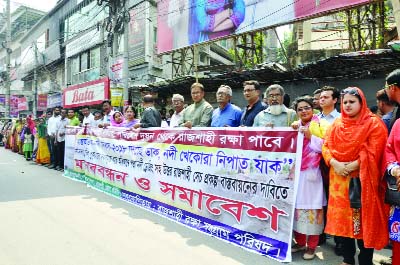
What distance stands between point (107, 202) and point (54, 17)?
24.6 meters

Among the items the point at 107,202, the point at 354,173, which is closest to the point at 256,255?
the point at 354,173

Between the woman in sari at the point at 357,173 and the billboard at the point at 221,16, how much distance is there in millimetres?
5523

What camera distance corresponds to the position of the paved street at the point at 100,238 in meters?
3.29

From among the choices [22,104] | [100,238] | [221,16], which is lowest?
→ [100,238]

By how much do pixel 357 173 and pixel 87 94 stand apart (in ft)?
53.3

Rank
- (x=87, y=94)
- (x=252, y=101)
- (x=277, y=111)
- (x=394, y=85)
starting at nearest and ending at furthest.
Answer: (x=394, y=85)
(x=277, y=111)
(x=252, y=101)
(x=87, y=94)

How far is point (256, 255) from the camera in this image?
11.2 ft

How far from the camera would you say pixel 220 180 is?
4055 mm

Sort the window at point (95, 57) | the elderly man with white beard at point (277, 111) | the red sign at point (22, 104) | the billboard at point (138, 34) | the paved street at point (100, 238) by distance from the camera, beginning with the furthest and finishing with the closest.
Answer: the red sign at point (22, 104) < the window at point (95, 57) < the billboard at point (138, 34) < the elderly man with white beard at point (277, 111) < the paved street at point (100, 238)

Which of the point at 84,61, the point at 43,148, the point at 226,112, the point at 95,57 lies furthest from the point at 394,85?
the point at 84,61

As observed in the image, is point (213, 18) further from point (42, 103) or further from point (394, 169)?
point (42, 103)

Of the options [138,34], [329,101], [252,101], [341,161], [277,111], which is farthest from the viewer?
[138,34]

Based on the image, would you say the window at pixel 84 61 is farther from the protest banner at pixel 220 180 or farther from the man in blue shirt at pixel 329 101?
the man in blue shirt at pixel 329 101

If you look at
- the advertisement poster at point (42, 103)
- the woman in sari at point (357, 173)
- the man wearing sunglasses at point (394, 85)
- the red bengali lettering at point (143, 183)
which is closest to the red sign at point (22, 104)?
the advertisement poster at point (42, 103)
